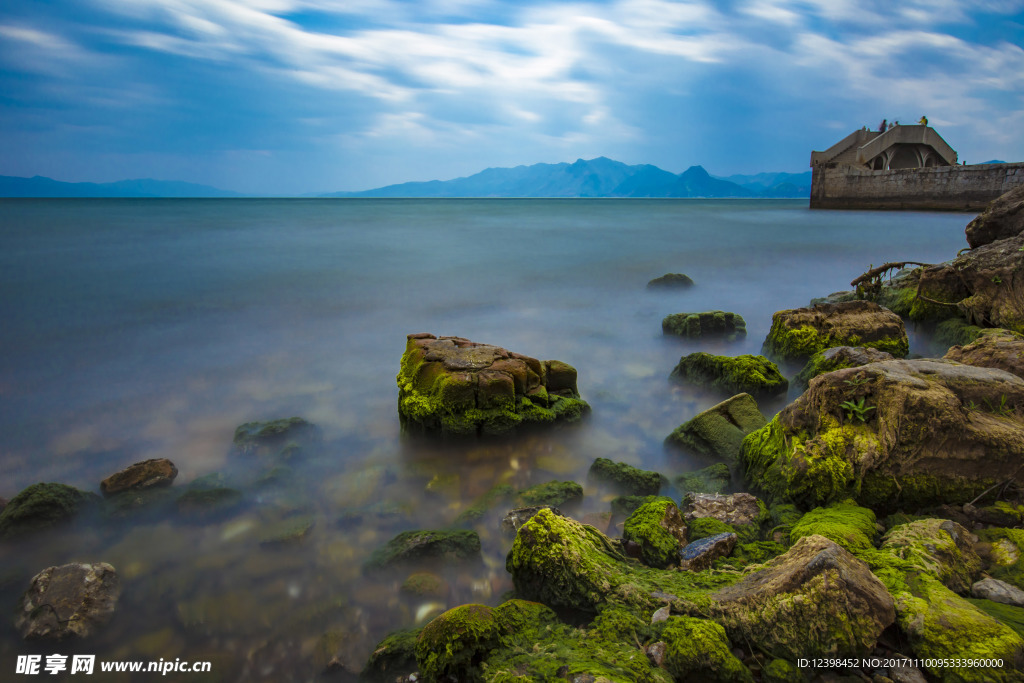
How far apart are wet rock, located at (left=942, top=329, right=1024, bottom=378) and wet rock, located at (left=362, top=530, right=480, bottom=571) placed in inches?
176

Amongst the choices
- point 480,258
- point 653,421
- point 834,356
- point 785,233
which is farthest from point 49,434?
point 785,233

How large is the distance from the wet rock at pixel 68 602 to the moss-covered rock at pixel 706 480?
13.6 ft

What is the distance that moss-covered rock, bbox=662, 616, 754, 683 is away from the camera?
81.8 inches

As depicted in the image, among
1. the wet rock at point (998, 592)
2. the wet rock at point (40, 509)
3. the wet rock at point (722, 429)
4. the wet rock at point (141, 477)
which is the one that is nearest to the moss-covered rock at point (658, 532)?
the wet rock at point (998, 592)

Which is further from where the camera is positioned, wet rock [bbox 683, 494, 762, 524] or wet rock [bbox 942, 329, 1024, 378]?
wet rock [bbox 942, 329, 1024, 378]

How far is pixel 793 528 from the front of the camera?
3.14m

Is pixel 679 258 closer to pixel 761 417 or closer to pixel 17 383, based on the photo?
pixel 761 417

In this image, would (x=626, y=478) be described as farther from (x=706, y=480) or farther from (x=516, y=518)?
(x=516, y=518)

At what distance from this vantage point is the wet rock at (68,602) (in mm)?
3010

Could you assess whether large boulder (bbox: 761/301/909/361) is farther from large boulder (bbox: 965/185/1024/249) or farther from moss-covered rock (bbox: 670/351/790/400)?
large boulder (bbox: 965/185/1024/249)

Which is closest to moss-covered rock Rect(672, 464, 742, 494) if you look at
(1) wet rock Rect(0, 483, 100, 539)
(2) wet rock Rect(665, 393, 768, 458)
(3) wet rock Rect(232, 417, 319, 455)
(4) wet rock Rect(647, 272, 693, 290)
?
(2) wet rock Rect(665, 393, 768, 458)

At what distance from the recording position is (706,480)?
14.0 ft

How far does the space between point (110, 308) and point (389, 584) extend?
11.9 m

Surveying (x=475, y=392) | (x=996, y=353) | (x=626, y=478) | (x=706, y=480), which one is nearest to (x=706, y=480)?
(x=706, y=480)
